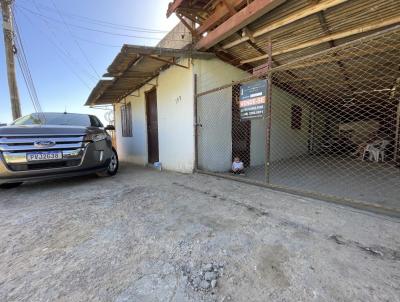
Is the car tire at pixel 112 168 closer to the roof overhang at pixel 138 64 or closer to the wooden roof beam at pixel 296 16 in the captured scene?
the roof overhang at pixel 138 64

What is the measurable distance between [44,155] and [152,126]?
350 cm

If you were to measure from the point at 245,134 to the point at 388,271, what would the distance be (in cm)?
417

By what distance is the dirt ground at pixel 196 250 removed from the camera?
1.24 metres

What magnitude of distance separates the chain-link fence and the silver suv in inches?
82.9

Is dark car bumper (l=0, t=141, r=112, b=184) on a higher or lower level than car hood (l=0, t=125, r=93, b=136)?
lower

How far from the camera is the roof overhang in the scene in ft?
12.4

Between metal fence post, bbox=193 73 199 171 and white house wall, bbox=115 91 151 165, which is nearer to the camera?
metal fence post, bbox=193 73 199 171

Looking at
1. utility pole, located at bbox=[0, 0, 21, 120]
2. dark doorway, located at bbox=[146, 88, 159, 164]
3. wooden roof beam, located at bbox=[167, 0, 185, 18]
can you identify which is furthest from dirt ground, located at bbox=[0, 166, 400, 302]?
utility pole, located at bbox=[0, 0, 21, 120]

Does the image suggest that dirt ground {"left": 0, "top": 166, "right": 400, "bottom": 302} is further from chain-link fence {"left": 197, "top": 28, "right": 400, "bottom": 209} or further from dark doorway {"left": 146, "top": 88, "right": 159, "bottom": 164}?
dark doorway {"left": 146, "top": 88, "right": 159, "bottom": 164}

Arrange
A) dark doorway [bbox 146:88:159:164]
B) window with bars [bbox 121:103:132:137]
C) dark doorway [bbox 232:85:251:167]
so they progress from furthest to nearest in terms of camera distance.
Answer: window with bars [bbox 121:103:132:137], dark doorway [bbox 146:88:159:164], dark doorway [bbox 232:85:251:167]

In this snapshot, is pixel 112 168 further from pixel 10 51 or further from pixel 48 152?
pixel 10 51

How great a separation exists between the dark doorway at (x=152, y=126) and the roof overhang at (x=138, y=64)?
49cm

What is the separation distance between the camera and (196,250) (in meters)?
1.67

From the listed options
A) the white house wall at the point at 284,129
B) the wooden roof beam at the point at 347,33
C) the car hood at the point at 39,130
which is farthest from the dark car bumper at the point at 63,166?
the white house wall at the point at 284,129
